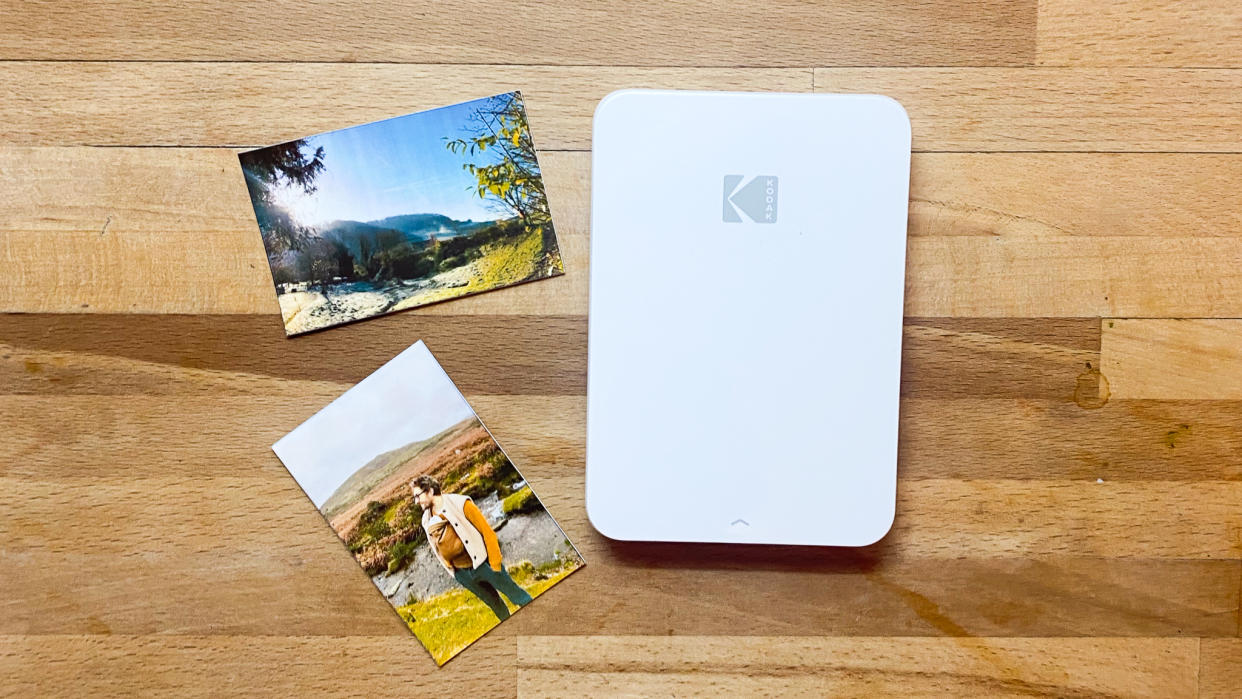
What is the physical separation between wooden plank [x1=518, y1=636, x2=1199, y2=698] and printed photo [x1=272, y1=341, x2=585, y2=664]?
55 mm

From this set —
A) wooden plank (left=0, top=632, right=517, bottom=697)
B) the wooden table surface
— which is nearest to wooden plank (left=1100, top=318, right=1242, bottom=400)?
the wooden table surface

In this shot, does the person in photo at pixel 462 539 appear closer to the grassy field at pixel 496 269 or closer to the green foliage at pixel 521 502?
the green foliage at pixel 521 502

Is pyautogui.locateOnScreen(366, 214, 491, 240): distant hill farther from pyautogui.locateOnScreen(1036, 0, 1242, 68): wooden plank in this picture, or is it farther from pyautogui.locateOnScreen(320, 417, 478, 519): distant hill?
pyautogui.locateOnScreen(1036, 0, 1242, 68): wooden plank

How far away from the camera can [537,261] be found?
0.56 meters

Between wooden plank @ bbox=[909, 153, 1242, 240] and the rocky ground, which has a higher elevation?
wooden plank @ bbox=[909, 153, 1242, 240]

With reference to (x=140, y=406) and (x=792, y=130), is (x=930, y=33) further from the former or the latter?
(x=140, y=406)

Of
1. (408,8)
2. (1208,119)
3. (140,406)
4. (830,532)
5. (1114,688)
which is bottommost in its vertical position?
(1114,688)

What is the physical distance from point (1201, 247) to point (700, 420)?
15.8 inches

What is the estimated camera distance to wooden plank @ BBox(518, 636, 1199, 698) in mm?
574

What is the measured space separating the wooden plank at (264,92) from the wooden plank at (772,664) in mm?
399

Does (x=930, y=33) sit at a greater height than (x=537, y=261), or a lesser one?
greater

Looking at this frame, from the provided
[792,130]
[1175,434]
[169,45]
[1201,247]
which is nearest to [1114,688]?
[1175,434]

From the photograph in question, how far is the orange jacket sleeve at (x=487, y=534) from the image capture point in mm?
566

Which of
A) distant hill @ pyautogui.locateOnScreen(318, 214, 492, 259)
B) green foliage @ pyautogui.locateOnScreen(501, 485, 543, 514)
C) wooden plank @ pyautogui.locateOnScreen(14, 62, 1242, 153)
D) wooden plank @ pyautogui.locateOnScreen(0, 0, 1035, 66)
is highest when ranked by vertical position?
wooden plank @ pyautogui.locateOnScreen(0, 0, 1035, 66)
